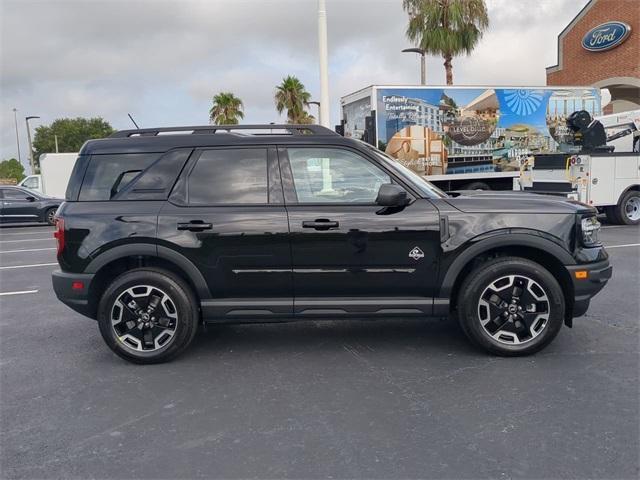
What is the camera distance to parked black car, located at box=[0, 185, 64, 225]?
1783 cm

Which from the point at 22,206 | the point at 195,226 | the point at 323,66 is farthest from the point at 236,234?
the point at 22,206

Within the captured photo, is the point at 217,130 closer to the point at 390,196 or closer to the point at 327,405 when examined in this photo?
the point at 390,196

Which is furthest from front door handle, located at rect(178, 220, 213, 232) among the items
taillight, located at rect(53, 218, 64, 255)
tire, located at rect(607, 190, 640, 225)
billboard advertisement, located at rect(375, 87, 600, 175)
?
tire, located at rect(607, 190, 640, 225)

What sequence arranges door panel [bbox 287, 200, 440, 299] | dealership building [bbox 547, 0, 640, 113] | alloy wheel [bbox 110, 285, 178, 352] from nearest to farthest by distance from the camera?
door panel [bbox 287, 200, 440, 299] < alloy wheel [bbox 110, 285, 178, 352] < dealership building [bbox 547, 0, 640, 113]

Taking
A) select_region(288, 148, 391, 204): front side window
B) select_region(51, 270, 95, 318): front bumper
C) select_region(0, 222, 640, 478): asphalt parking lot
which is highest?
select_region(288, 148, 391, 204): front side window

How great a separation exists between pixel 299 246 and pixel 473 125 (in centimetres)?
1185

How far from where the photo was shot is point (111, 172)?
447cm

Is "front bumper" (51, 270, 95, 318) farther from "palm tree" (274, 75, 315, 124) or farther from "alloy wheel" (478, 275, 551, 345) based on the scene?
"palm tree" (274, 75, 315, 124)

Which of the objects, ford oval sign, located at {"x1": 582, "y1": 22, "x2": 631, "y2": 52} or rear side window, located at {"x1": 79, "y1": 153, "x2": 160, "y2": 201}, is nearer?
rear side window, located at {"x1": 79, "y1": 153, "x2": 160, "y2": 201}

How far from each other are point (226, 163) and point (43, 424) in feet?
7.67

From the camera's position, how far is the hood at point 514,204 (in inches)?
167

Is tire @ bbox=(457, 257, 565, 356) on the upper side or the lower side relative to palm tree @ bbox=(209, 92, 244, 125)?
lower

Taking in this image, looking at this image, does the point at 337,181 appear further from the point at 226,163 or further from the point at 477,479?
the point at 477,479

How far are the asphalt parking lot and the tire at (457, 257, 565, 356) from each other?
0.54ft
